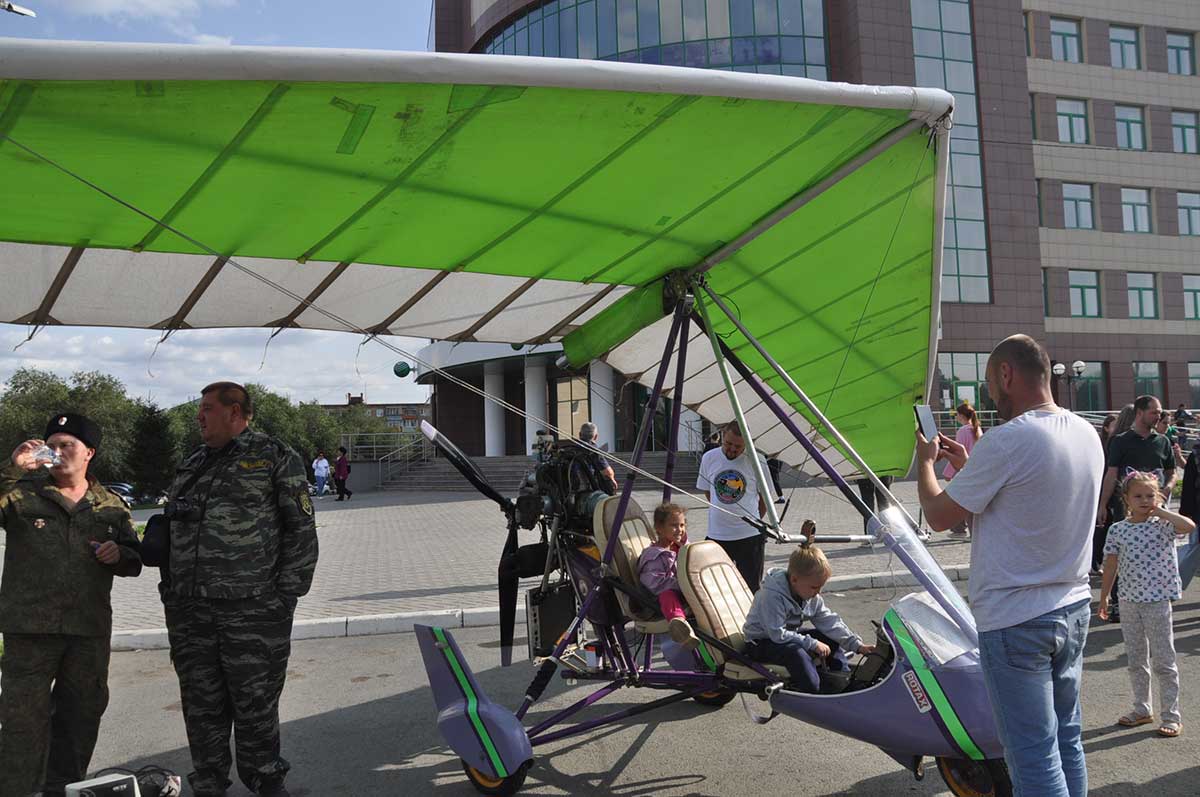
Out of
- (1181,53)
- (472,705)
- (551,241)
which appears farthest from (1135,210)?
(472,705)

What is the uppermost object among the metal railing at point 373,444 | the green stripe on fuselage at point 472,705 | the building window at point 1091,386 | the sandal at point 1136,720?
the building window at point 1091,386

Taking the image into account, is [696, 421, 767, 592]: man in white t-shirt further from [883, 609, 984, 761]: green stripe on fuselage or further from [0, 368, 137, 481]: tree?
[0, 368, 137, 481]: tree

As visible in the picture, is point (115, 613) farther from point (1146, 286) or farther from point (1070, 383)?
point (1146, 286)

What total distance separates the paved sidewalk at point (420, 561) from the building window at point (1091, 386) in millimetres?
21406

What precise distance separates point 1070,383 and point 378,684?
36.4 m

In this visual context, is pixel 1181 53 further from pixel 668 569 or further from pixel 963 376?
pixel 668 569

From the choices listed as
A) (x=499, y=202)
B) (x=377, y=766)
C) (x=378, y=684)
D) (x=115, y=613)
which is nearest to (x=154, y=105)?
(x=499, y=202)

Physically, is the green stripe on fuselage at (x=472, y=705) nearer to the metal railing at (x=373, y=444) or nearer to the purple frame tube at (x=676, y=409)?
the purple frame tube at (x=676, y=409)

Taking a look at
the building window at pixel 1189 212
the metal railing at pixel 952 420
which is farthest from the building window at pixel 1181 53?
the metal railing at pixel 952 420

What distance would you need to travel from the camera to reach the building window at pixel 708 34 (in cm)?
3372

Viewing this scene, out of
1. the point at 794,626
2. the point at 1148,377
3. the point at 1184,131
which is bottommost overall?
the point at 794,626

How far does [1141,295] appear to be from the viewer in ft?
129

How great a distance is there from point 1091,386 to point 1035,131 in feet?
38.8

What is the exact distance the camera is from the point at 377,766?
15.4 ft
